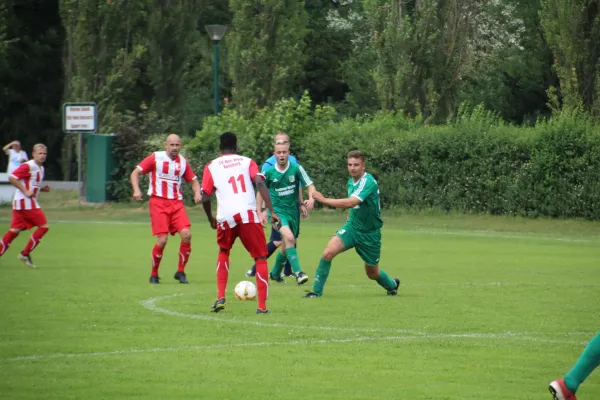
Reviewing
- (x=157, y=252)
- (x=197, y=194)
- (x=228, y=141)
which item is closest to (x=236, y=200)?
(x=228, y=141)

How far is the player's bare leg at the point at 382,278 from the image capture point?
15.7 metres

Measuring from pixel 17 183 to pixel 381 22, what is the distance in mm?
24114

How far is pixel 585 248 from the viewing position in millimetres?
26156

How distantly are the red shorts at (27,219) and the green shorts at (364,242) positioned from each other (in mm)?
7528

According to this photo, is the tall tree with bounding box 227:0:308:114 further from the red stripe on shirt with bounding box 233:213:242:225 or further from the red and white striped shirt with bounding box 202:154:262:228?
the red stripe on shirt with bounding box 233:213:242:225

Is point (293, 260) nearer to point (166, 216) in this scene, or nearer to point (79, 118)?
point (166, 216)

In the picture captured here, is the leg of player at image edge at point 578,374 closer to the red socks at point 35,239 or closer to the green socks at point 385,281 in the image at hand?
the green socks at point 385,281

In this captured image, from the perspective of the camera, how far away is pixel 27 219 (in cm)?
2119

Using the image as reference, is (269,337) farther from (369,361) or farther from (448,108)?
(448,108)

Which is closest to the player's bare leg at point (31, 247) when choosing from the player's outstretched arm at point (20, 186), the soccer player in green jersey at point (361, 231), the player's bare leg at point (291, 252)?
the player's outstretched arm at point (20, 186)

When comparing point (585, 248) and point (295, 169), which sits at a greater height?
point (295, 169)

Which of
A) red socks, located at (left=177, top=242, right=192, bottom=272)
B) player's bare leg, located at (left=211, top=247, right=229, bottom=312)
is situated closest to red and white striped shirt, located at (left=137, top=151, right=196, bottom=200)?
red socks, located at (left=177, top=242, right=192, bottom=272)

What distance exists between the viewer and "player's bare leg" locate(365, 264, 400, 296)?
15.7 meters

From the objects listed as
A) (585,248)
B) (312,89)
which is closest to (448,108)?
(585,248)
